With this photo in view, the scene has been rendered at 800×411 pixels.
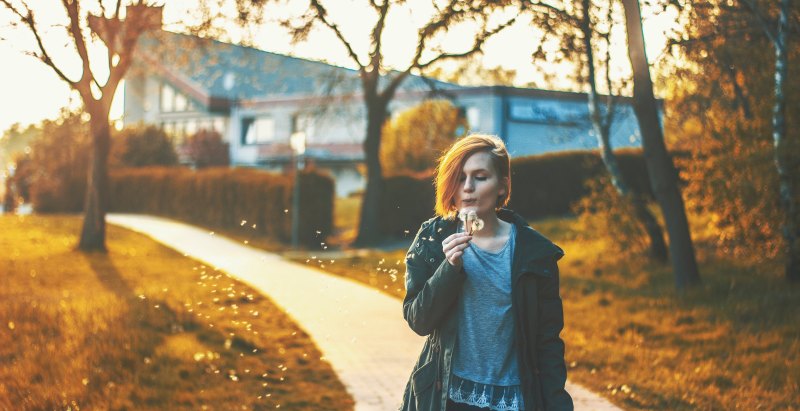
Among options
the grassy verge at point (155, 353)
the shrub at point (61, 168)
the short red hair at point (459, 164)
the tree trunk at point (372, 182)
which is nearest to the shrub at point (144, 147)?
the shrub at point (61, 168)

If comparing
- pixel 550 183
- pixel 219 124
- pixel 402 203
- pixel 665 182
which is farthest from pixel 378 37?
pixel 219 124

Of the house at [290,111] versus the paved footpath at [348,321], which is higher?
the house at [290,111]

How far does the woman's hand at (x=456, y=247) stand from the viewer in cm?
335

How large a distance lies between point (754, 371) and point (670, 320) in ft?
9.90

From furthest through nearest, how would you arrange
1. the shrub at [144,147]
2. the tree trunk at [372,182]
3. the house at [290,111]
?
the shrub at [144,147] → the house at [290,111] → the tree trunk at [372,182]

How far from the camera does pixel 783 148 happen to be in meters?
12.4

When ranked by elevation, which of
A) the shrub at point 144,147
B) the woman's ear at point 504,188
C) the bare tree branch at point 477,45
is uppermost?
the bare tree branch at point 477,45

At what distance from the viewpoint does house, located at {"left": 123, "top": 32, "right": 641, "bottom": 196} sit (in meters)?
38.1

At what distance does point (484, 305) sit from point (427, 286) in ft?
0.75

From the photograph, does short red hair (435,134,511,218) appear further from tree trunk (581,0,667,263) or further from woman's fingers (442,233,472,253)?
tree trunk (581,0,667,263)

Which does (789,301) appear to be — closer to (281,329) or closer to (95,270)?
(281,329)

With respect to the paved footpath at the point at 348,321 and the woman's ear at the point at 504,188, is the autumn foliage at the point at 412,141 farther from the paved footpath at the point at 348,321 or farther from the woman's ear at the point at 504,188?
the woman's ear at the point at 504,188

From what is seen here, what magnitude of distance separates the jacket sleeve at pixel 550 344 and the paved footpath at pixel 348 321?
13.7 ft

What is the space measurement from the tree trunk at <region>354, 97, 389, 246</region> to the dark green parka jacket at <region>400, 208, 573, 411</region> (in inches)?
957
